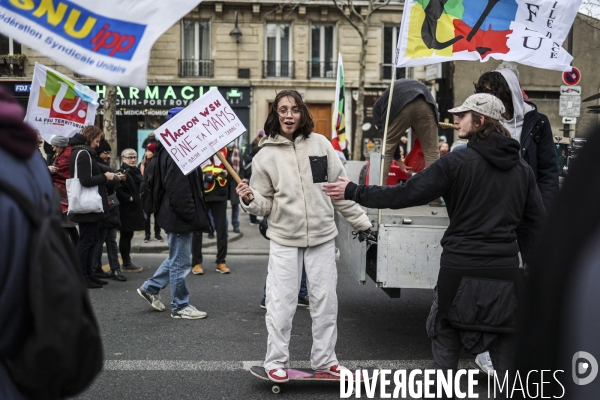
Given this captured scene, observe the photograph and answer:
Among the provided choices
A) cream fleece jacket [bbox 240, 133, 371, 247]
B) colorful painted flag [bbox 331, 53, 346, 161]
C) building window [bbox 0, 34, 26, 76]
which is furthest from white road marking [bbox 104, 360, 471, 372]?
building window [bbox 0, 34, 26, 76]

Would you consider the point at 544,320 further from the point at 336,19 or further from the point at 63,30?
the point at 336,19

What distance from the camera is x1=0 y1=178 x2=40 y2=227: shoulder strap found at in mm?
1835

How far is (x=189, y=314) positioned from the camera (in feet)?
22.6

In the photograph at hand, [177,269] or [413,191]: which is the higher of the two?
[413,191]

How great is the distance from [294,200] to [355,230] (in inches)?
21.7

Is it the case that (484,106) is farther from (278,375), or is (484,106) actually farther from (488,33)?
(278,375)

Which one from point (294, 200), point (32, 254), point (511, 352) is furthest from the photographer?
point (294, 200)

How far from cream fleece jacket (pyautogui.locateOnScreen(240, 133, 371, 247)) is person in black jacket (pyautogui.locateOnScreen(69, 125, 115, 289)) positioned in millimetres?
3959

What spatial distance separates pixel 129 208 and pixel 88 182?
147cm

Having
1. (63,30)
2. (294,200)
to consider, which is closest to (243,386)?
(294,200)

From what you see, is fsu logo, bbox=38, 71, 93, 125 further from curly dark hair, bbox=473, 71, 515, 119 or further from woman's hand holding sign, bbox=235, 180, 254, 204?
curly dark hair, bbox=473, 71, 515, 119

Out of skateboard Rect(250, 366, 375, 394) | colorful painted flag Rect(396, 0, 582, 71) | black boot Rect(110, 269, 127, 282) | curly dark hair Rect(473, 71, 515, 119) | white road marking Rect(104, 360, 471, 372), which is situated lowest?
black boot Rect(110, 269, 127, 282)

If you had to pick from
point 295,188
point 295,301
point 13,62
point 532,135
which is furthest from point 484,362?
point 13,62

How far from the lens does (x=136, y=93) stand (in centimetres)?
2672
